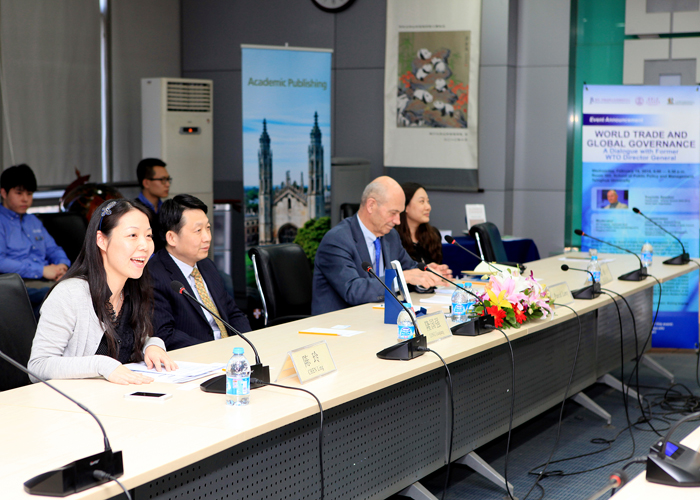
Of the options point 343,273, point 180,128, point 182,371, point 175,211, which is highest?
point 180,128

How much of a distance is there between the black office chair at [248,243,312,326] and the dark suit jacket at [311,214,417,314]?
9 cm

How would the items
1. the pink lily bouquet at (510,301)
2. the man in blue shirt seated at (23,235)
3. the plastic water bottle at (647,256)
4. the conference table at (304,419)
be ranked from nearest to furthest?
the conference table at (304,419)
the pink lily bouquet at (510,301)
the man in blue shirt seated at (23,235)
the plastic water bottle at (647,256)

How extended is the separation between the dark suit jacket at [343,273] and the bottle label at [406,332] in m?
0.90

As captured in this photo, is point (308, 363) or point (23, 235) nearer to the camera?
point (308, 363)

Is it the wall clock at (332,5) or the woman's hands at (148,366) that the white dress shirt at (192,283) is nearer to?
the woman's hands at (148,366)

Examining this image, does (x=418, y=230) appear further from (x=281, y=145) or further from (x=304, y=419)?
(x=304, y=419)

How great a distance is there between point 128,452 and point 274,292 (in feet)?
6.93

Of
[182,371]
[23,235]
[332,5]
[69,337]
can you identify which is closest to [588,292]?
[182,371]

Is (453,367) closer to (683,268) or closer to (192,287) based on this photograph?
(192,287)

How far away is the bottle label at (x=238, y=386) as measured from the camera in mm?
1897

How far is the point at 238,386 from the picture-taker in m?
1.90

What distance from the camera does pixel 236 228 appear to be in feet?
24.2

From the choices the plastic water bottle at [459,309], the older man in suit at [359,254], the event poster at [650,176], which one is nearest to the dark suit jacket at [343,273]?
the older man in suit at [359,254]

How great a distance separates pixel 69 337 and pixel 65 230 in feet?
10.7
